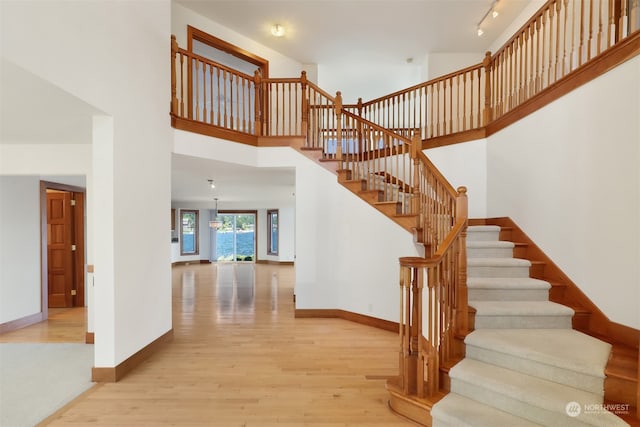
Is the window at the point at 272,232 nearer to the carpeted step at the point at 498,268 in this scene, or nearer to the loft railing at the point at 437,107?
the loft railing at the point at 437,107

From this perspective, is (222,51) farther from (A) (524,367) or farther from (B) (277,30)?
(A) (524,367)

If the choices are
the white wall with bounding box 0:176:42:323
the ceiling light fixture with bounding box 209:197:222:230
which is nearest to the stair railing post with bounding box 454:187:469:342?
the white wall with bounding box 0:176:42:323

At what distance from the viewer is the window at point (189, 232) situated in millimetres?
13312

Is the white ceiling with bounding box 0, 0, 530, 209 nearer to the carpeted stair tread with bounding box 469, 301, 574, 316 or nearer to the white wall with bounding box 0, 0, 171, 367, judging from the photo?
the white wall with bounding box 0, 0, 171, 367

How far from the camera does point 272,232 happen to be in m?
13.4

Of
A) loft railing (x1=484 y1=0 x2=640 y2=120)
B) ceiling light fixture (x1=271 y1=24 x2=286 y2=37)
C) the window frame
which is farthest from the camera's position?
the window frame

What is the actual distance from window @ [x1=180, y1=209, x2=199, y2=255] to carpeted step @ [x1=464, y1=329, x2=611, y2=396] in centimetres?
1274

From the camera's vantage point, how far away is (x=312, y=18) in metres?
5.41

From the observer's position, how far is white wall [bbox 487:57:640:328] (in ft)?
7.84

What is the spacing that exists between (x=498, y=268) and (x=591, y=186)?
115 cm

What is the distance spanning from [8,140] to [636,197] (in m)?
6.20

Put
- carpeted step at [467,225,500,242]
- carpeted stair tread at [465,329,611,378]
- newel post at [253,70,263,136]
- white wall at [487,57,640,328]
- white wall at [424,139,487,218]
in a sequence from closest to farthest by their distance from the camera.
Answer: carpeted stair tread at [465,329,611,378] < white wall at [487,57,640,328] < carpeted step at [467,225,500,242] < white wall at [424,139,487,218] < newel post at [253,70,263,136]

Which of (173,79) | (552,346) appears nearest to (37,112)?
(173,79)

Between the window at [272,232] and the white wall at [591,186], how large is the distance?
10.4 metres
